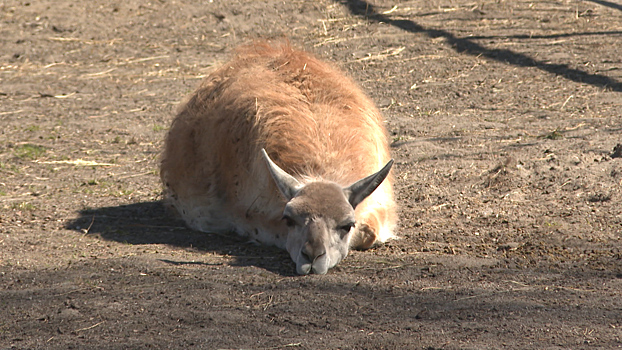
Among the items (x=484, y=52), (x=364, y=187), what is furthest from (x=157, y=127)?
(x=364, y=187)

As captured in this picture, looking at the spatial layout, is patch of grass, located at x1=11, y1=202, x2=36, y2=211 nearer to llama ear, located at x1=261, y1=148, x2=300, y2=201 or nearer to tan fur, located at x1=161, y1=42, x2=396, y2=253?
tan fur, located at x1=161, y1=42, x2=396, y2=253

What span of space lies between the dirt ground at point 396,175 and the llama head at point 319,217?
13 cm

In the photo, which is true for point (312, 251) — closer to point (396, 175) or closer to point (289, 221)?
point (289, 221)

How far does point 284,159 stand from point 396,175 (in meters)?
2.00

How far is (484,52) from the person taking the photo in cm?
1098

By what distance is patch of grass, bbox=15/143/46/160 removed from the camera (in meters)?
8.31

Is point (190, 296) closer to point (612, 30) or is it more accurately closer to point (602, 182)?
point (602, 182)

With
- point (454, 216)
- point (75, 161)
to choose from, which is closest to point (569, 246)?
point (454, 216)


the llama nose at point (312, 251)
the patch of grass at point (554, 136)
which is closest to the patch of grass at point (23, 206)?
the llama nose at point (312, 251)

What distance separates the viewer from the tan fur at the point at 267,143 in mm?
5543

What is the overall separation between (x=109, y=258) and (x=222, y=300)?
1213mm

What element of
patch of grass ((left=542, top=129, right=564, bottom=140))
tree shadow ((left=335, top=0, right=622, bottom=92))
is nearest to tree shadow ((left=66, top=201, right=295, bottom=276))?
patch of grass ((left=542, top=129, right=564, bottom=140))

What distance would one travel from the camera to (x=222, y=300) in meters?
4.43

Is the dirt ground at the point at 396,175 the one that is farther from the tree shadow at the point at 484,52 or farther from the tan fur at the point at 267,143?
the tan fur at the point at 267,143
